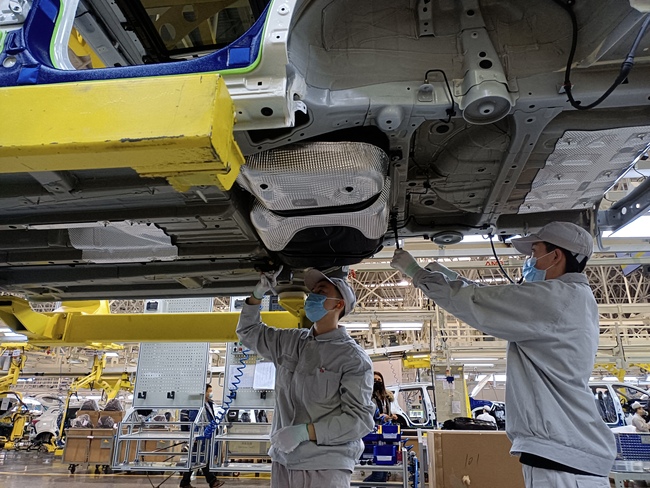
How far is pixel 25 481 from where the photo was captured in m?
8.52

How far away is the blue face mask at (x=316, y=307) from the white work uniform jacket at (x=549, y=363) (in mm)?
974

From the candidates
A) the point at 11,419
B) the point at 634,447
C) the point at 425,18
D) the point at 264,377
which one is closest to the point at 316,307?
the point at 425,18

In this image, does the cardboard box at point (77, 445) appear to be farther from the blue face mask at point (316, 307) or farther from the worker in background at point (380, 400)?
the blue face mask at point (316, 307)

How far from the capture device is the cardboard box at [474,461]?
4.68m

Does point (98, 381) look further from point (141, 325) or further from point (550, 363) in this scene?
point (550, 363)

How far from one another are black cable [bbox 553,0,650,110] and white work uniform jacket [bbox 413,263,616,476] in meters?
0.88

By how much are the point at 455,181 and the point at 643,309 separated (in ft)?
47.5

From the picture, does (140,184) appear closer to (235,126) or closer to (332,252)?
(235,126)

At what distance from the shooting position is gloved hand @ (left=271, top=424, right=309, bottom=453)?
262cm

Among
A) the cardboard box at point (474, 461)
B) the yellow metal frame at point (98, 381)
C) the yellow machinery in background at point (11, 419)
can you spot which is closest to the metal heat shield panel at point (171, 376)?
the cardboard box at point (474, 461)

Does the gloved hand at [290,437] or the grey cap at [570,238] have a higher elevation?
the grey cap at [570,238]

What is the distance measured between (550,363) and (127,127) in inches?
77.2

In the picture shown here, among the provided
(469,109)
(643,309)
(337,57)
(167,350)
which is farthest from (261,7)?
(643,309)

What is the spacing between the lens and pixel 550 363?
2146 mm
